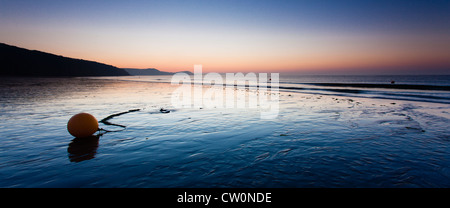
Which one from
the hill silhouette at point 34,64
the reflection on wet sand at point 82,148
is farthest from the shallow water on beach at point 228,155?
the hill silhouette at point 34,64

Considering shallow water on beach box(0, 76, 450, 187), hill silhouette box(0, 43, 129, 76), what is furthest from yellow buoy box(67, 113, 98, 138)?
hill silhouette box(0, 43, 129, 76)

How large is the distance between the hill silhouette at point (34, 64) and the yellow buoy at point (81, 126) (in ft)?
447

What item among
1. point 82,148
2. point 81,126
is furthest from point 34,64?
point 82,148

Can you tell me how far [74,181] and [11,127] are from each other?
6771 millimetres

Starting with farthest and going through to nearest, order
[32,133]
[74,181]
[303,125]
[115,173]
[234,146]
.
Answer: [303,125], [32,133], [234,146], [115,173], [74,181]

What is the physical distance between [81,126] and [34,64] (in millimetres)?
172448

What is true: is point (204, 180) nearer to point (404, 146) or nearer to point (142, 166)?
point (142, 166)

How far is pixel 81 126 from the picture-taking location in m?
6.62

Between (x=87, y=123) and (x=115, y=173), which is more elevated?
(x=87, y=123)

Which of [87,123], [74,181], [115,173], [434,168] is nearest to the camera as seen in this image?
[74,181]

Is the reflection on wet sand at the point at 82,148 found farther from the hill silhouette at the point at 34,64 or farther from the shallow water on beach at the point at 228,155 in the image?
the hill silhouette at the point at 34,64
